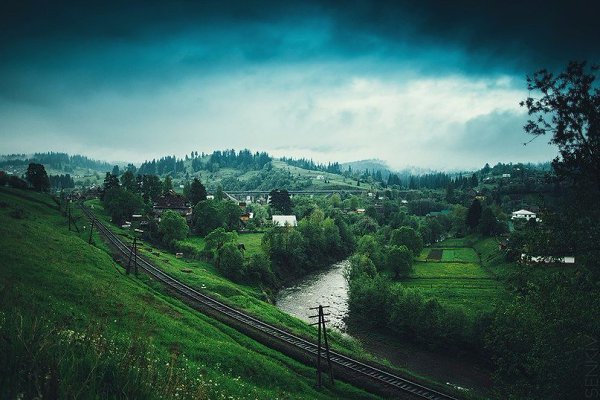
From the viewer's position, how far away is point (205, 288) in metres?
58.2

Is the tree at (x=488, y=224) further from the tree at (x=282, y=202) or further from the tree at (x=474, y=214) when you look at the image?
the tree at (x=282, y=202)

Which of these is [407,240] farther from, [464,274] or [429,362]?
[429,362]

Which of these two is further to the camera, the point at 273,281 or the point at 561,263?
the point at 273,281

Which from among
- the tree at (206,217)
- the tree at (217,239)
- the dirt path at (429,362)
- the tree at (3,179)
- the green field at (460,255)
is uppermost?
the tree at (3,179)

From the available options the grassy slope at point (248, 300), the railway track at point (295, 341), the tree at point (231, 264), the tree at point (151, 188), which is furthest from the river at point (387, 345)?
the tree at point (151, 188)

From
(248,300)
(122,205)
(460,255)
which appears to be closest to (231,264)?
(248,300)

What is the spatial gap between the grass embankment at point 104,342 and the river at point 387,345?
56.3 feet

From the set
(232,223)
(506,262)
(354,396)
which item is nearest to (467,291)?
(506,262)

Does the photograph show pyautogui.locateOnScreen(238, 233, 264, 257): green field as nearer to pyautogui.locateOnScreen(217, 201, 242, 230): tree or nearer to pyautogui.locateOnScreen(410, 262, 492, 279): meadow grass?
pyautogui.locateOnScreen(217, 201, 242, 230): tree

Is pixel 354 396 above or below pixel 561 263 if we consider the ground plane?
below

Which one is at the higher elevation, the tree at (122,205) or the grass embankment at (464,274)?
the tree at (122,205)

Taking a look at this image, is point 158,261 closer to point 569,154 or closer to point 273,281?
point 273,281

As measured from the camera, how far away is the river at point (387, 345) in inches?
1795

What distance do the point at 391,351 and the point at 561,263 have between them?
40979mm
